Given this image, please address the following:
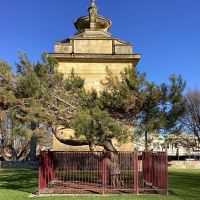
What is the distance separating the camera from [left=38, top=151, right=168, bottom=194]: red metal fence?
15.5 metres

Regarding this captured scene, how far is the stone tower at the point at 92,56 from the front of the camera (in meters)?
22.6

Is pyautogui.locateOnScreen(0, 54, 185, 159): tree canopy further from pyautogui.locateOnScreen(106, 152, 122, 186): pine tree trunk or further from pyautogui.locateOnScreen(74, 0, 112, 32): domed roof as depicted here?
pyautogui.locateOnScreen(74, 0, 112, 32): domed roof

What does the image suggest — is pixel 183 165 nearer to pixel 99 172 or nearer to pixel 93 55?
pixel 93 55

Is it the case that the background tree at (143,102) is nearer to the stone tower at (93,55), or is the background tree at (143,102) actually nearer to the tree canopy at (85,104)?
the tree canopy at (85,104)

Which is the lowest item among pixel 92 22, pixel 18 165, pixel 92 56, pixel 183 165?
pixel 183 165

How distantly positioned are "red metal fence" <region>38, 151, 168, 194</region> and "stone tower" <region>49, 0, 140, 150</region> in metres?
5.70

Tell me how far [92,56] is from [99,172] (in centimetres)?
831

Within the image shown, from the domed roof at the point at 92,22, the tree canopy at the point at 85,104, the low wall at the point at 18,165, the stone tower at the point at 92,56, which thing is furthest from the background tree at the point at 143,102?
the low wall at the point at 18,165

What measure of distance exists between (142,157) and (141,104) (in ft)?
10.1

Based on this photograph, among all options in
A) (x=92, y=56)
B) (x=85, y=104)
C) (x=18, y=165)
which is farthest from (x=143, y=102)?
(x=18, y=165)

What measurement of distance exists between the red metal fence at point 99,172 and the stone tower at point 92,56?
5.70 meters

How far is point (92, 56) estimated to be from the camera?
74.5 feet

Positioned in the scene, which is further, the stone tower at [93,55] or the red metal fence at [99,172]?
the stone tower at [93,55]

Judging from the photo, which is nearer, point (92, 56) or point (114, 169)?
point (114, 169)
